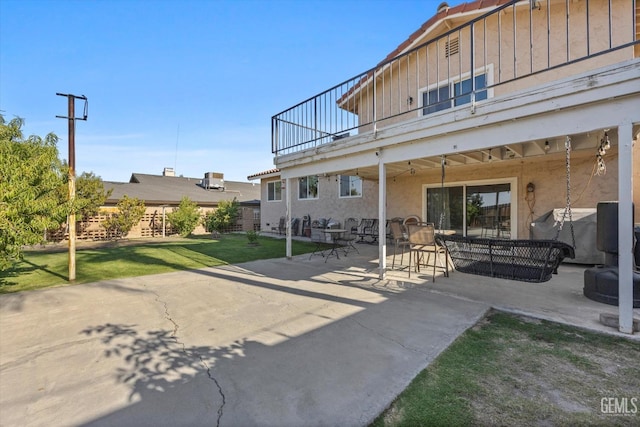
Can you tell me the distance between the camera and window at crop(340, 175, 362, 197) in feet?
39.2

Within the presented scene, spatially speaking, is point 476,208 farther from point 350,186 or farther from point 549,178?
point 350,186

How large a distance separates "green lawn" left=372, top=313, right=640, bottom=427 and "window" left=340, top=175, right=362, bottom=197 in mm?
9040

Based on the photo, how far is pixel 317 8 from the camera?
8773mm

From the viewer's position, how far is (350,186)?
40.4 ft

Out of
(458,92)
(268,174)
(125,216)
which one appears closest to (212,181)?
(268,174)

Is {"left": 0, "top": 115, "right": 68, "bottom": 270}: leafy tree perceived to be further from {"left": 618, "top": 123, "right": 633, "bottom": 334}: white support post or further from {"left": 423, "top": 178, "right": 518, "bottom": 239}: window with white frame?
{"left": 423, "top": 178, "right": 518, "bottom": 239}: window with white frame

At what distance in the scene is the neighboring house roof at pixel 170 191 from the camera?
16.8m

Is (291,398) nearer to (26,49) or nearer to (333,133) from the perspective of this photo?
(333,133)

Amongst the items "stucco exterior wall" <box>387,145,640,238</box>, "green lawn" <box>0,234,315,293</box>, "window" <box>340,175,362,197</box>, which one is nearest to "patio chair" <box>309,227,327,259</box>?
"green lawn" <box>0,234,315,293</box>

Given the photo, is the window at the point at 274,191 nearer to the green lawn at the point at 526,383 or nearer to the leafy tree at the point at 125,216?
the leafy tree at the point at 125,216

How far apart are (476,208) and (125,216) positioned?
49.9 ft

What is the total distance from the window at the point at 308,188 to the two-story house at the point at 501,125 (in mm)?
2772

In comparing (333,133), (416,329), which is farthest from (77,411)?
(333,133)

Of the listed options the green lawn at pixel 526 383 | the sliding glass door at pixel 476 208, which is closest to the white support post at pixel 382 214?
the green lawn at pixel 526 383
